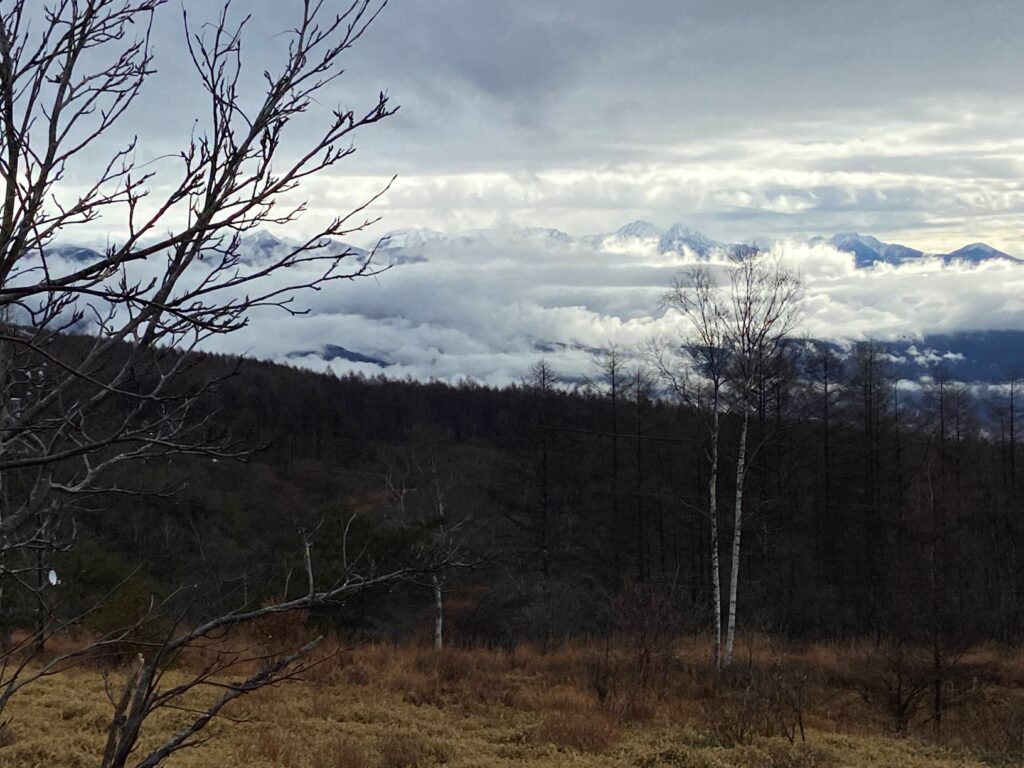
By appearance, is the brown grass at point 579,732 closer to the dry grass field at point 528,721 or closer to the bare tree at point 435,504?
the dry grass field at point 528,721

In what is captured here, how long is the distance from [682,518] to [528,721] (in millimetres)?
24270

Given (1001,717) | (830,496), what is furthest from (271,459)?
(1001,717)

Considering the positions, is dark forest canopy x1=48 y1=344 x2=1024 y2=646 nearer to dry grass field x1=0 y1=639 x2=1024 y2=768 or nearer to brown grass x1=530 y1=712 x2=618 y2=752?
dry grass field x1=0 y1=639 x2=1024 y2=768

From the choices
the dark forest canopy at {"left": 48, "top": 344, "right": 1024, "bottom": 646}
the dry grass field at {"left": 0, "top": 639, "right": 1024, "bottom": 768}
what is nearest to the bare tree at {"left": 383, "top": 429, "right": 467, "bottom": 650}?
the dark forest canopy at {"left": 48, "top": 344, "right": 1024, "bottom": 646}

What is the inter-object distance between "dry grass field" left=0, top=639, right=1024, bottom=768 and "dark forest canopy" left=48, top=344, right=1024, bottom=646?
4.74 m

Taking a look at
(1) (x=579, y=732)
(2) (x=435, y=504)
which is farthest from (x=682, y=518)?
(1) (x=579, y=732)

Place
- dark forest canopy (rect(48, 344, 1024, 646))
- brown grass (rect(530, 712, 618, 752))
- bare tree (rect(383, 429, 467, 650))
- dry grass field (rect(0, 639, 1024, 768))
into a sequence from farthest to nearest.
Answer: dark forest canopy (rect(48, 344, 1024, 646)) → bare tree (rect(383, 429, 467, 650)) → brown grass (rect(530, 712, 618, 752)) → dry grass field (rect(0, 639, 1024, 768))

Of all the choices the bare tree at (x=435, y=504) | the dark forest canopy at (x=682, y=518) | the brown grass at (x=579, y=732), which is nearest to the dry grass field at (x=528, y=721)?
the brown grass at (x=579, y=732)

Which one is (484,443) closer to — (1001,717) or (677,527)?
(677,527)

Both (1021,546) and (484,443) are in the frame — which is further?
(484,443)

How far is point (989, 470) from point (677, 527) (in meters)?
15.4

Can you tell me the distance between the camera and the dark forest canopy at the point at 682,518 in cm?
2233

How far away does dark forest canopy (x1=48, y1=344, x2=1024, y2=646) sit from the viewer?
73.3 ft

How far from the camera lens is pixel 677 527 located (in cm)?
3531
